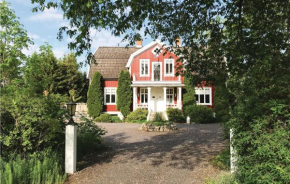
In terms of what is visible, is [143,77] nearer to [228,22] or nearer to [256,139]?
[228,22]

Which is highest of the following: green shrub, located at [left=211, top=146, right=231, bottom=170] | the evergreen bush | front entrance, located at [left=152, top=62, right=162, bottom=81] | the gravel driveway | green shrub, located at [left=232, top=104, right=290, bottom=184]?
front entrance, located at [left=152, top=62, right=162, bottom=81]

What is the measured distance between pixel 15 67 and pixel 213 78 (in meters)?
6.77

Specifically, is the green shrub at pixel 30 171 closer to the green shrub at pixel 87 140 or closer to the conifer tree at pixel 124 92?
the green shrub at pixel 87 140

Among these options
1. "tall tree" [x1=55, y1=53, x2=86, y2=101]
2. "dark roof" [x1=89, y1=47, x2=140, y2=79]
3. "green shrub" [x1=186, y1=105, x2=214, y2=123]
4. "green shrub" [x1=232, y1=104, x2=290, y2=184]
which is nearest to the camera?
"green shrub" [x1=232, y1=104, x2=290, y2=184]

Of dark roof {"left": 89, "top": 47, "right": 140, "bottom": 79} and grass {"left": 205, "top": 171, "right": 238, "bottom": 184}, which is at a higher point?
dark roof {"left": 89, "top": 47, "right": 140, "bottom": 79}

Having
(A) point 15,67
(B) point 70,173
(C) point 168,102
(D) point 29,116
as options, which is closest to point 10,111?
(D) point 29,116

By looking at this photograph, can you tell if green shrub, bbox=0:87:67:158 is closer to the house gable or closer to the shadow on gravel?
the shadow on gravel

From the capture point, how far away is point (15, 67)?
873cm

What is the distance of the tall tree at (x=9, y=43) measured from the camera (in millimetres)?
8594

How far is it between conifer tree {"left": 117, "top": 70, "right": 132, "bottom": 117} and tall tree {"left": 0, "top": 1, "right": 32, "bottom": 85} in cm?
1408

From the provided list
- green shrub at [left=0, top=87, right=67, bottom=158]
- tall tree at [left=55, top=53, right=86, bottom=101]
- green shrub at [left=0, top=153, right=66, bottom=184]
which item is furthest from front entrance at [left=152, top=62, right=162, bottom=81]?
green shrub at [left=0, top=153, right=66, bottom=184]

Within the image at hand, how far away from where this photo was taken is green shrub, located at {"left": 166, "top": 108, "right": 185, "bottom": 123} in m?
20.7

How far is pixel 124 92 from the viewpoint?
22859mm

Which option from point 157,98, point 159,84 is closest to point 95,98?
point 157,98
